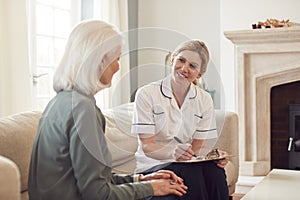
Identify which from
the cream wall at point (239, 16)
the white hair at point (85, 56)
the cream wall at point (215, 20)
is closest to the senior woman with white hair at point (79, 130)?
the white hair at point (85, 56)

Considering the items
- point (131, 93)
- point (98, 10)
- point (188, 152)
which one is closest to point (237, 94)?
point (131, 93)

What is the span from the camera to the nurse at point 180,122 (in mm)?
2062

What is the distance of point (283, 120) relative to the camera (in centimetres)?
393

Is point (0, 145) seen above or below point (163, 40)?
below

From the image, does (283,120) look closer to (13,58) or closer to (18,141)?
(13,58)

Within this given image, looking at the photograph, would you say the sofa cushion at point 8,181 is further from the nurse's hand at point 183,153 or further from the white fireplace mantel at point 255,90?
the white fireplace mantel at point 255,90

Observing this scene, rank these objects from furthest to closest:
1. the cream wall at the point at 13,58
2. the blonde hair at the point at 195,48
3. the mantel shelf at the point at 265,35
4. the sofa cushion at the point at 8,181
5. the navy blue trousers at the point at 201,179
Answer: the mantel shelf at the point at 265,35 → the cream wall at the point at 13,58 → the blonde hair at the point at 195,48 → the navy blue trousers at the point at 201,179 → the sofa cushion at the point at 8,181

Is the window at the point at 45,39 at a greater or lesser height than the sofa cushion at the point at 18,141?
greater

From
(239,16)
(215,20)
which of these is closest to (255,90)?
(239,16)

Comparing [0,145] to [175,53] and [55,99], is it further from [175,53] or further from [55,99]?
[175,53]

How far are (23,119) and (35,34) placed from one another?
1.53 metres

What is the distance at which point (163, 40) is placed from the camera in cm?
449

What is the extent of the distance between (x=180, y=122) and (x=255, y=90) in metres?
1.75

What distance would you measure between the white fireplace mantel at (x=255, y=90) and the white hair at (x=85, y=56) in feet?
8.02
